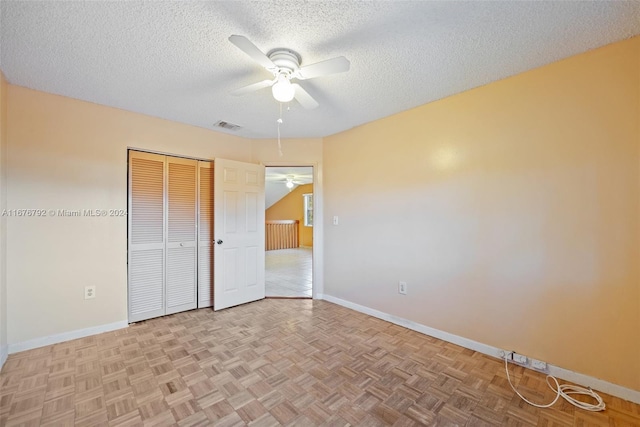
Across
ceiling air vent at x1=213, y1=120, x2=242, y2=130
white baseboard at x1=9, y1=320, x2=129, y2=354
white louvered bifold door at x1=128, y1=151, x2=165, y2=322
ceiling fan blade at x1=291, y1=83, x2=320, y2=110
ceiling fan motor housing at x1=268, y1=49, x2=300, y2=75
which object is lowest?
white baseboard at x1=9, y1=320, x2=129, y2=354

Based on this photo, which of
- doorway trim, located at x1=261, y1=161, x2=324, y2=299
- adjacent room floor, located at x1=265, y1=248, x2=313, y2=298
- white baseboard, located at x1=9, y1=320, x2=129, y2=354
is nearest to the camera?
white baseboard, located at x1=9, y1=320, x2=129, y2=354

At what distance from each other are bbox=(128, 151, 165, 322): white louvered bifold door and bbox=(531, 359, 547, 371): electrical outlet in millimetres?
3701

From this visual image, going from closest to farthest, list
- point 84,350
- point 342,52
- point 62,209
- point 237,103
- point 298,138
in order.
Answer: point 342,52 → point 84,350 → point 62,209 → point 237,103 → point 298,138

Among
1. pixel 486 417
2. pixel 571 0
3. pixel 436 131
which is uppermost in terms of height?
pixel 571 0

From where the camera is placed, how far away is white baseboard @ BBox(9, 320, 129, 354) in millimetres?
2272

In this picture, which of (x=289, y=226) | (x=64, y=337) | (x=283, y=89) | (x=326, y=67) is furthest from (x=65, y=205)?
(x=289, y=226)

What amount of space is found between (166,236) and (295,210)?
6817 mm

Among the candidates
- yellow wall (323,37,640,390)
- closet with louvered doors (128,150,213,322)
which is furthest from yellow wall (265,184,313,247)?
yellow wall (323,37,640,390)

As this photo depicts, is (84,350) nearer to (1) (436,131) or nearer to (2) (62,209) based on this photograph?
(2) (62,209)

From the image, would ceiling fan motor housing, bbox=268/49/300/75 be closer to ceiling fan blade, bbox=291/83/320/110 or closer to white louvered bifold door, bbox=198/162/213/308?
ceiling fan blade, bbox=291/83/320/110

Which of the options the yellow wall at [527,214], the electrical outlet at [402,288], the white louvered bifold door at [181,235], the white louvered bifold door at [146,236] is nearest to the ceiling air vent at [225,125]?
the white louvered bifold door at [181,235]

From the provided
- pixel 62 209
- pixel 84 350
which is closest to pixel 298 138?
pixel 62 209

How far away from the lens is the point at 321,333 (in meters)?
2.69

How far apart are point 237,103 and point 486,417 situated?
3.22 m
